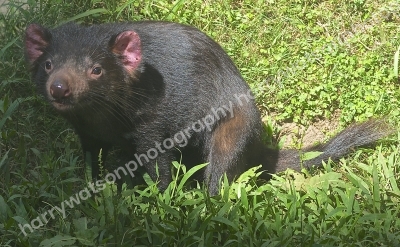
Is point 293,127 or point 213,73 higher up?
point 213,73

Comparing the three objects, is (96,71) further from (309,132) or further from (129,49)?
(309,132)

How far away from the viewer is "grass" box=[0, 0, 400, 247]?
14.8 feet

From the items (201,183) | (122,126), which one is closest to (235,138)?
(201,183)

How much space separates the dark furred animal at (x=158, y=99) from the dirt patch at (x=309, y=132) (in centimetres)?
50

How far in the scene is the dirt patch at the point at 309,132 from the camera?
243 inches

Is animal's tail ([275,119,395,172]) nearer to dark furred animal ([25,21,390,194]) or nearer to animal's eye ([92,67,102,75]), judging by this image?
dark furred animal ([25,21,390,194])

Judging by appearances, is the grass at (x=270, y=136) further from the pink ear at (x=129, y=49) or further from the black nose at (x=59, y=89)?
the pink ear at (x=129, y=49)

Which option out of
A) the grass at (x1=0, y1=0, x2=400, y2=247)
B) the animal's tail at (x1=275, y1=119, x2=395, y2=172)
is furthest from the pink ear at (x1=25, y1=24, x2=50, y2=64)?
the animal's tail at (x1=275, y1=119, x2=395, y2=172)

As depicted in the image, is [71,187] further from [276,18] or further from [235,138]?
[276,18]

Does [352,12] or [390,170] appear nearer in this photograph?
[390,170]

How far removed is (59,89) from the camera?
4465 millimetres

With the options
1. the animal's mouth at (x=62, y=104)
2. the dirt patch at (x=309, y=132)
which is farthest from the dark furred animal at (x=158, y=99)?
the dirt patch at (x=309, y=132)

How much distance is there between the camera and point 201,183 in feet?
17.9

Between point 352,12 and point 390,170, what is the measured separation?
1.74 metres
